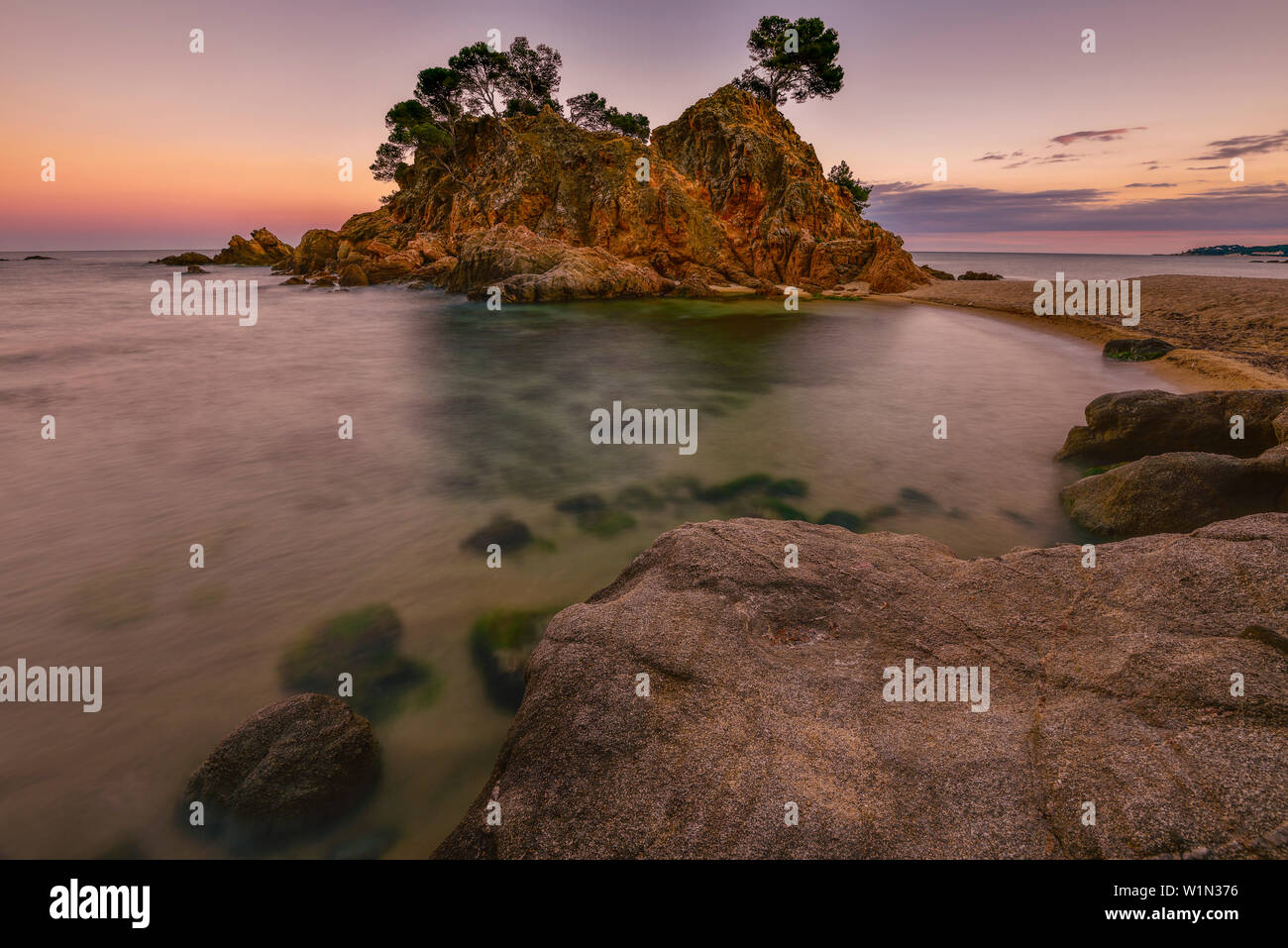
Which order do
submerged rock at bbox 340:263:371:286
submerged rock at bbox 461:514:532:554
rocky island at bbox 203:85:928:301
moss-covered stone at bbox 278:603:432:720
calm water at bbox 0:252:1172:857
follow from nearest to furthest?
calm water at bbox 0:252:1172:857 → moss-covered stone at bbox 278:603:432:720 → submerged rock at bbox 461:514:532:554 → rocky island at bbox 203:85:928:301 → submerged rock at bbox 340:263:371:286

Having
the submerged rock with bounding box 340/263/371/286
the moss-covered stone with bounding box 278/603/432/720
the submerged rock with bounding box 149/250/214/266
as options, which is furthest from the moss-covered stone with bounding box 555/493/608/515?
the submerged rock with bounding box 149/250/214/266

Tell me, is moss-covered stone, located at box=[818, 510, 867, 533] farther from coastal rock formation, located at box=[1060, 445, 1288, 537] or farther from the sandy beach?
the sandy beach

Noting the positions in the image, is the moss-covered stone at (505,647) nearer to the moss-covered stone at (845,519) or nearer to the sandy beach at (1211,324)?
the moss-covered stone at (845,519)

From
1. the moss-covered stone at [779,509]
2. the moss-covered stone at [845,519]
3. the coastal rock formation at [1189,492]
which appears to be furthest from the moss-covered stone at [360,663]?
the coastal rock formation at [1189,492]

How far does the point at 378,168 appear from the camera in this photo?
76.2m

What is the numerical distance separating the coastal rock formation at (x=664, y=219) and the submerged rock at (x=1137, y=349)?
26.7 metres

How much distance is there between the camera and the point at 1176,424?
852 centimetres

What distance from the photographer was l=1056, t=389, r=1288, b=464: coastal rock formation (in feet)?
26.1

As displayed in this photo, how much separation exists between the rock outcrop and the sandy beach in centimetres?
725

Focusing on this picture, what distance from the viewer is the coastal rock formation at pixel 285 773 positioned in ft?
12.3

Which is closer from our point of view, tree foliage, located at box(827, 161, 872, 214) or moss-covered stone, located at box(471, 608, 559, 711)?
moss-covered stone, located at box(471, 608, 559, 711)

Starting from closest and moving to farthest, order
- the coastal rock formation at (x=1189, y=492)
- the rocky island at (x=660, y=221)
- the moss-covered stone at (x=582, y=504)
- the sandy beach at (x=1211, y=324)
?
the coastal rock formation at (x=1189, y=492) → the moss-covered stone at (x=582, y=504) → the sandy beach at (x=1211, y=324) → the rocky island at (x=660, y=221)

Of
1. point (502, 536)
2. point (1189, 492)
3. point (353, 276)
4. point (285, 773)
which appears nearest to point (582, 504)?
point (502, 536)
